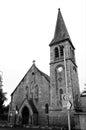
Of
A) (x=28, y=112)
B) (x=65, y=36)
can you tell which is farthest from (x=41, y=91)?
(x=65, y=36)

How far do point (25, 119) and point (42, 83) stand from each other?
749 centimetres

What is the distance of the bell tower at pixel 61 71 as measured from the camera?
23500mm

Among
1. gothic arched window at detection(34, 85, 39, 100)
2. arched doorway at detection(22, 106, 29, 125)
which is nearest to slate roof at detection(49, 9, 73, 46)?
gothic arched window at detection(34, 85, 39, 100)

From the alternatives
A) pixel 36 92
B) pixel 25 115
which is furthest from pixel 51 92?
pixel 25 115

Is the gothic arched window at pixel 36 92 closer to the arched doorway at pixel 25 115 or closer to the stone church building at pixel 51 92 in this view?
the stone church building at pixel 51 92

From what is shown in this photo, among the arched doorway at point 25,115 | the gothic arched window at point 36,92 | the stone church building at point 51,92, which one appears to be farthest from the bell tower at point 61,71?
the arched doorway at point 25,115

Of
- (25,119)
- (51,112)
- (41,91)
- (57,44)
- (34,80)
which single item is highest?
(57,44)

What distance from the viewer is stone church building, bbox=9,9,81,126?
2303 centimetres

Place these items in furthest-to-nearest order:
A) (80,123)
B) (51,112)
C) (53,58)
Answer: (53,58)
(51,112)
(80,123)

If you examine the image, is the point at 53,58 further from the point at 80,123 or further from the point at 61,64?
the point at 80,123

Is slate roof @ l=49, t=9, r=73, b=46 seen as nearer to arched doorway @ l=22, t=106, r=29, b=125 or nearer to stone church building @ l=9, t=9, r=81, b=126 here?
stone church building @ l=9, t=9, r=81, b=126

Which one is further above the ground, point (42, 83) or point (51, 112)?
point (42, 83)

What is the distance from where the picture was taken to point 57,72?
1024 inches

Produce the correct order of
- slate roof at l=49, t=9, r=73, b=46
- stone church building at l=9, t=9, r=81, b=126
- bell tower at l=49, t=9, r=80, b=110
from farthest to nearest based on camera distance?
slate roof at l=49, t=9, r=73, b=46, bell tower at l=49, t=9, r=80, b=110, stone church building at l=9, t=9, r=81, b=126
